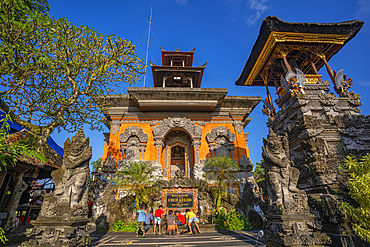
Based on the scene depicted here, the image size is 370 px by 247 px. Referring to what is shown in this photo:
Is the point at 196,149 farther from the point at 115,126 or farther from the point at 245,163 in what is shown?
the point at 115,126

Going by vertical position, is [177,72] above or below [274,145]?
→ above

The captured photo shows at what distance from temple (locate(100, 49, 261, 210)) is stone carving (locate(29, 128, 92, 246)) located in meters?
7.00

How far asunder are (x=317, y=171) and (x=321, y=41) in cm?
999

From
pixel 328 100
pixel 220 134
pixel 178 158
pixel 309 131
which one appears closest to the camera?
pixel 309 131

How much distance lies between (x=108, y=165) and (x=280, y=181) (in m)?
10.5

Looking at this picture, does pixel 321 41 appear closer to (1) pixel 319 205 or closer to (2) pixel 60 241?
(1) pixel 319 205

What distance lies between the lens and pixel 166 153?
1375 centimetres

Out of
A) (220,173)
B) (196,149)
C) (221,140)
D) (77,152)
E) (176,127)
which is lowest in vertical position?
(77,152)

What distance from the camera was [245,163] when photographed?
1247cm

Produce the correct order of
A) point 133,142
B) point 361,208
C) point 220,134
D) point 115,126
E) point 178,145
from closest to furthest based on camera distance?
point 361,208, point 133,142, point 115,126, point 220,134, point 178,145

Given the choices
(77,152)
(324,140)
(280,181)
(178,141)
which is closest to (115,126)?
(178,141)

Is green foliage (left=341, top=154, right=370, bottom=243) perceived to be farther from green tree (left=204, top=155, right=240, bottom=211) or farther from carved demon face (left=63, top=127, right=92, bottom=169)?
Result: carved demon face (left=63, top=127, right=92, bottom=169)

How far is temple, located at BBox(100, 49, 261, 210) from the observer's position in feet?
41.3

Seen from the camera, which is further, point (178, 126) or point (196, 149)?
point (178, 126)
